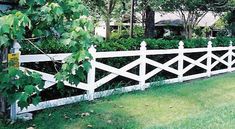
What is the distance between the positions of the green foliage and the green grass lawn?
122 cm

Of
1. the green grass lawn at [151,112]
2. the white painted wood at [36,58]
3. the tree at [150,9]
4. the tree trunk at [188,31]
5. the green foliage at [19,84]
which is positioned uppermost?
the tree at [150,9]

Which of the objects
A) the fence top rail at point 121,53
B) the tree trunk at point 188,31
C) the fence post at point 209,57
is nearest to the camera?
the fence top rail at point 121,53

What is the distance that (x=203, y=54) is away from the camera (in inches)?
534

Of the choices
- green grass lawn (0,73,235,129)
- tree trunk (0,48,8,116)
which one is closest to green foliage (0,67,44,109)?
tree trunk (0,48,8,116)

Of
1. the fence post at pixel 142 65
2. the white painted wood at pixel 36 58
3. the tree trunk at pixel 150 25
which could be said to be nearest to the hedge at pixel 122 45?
the white painted wood at pixel 36 58

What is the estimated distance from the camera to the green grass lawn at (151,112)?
6.79 metres

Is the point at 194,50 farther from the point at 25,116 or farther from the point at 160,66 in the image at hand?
the point at 25,116

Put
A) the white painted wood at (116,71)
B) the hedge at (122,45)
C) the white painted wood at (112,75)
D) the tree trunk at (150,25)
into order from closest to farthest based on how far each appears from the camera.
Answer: the hedge at (122,45)
the white painted wood at (116,71)
the white painted wood at (112,75)
the tree trunk at (150,25)

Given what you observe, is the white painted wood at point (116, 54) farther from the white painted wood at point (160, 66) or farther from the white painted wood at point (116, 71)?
the white painted wood at point (160, 66)

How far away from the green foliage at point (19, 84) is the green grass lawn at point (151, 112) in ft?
4.00

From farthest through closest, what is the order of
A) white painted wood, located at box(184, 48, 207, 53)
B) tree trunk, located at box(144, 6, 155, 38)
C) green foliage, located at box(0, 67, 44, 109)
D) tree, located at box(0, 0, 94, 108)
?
tree trunk, located at box(144, 6, 155, 38), white painted wood, located at box(184, 48, 207, 53), green foliage, located at box(0, 67, 44, 109), tree, located at box(0, 0, 94, 108)

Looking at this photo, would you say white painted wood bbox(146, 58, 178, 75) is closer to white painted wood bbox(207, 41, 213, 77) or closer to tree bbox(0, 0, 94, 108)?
white painted wood bbox(207, 41, 213, 77)

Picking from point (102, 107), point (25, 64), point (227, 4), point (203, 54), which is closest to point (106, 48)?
point (102, 107)

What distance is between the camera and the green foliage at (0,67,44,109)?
207 inches
